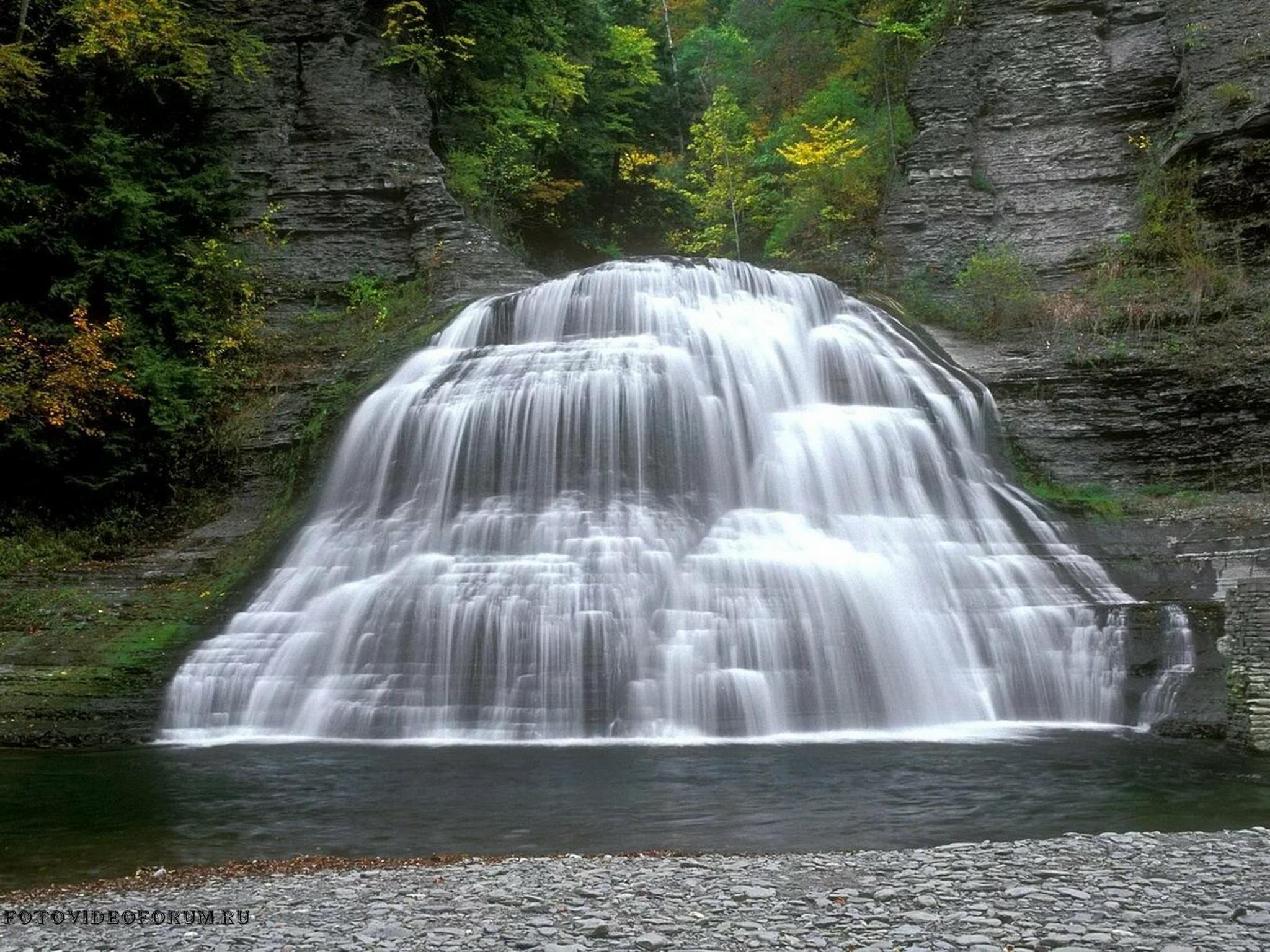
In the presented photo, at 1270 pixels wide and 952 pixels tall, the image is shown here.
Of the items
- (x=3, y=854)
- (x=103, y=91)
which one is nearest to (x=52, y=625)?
(x=3, y=854)

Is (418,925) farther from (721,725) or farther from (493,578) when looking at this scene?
(493,578)

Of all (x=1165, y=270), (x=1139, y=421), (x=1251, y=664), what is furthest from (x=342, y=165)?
(x=1251, y=664)

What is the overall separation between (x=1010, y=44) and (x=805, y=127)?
5.72m

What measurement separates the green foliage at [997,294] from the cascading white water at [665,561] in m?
1.91

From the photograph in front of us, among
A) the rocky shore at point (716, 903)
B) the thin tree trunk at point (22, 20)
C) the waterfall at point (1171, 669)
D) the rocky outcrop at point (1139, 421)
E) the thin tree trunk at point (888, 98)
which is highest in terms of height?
the thin tree trunk at point (888, 98)

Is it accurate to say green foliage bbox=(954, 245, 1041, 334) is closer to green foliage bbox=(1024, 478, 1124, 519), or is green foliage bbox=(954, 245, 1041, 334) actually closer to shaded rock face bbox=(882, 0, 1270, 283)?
shaded rock face bbox=(882, 0, 1270, 283)

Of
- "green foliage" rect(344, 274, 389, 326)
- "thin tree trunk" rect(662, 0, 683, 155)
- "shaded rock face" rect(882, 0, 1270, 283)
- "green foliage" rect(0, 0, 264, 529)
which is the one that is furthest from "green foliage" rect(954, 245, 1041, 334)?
"thin tree trunk" rect(662, 0, 683, 155)

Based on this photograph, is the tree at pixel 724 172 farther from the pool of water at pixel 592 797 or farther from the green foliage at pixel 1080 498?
the pool of water at pixel 592 797

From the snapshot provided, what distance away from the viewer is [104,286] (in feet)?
56.2

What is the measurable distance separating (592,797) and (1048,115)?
19.2 meters

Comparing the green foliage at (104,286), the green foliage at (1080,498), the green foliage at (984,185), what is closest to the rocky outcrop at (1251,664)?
the green foliage at (1080,498)

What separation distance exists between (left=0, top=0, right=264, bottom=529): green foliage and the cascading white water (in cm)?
356

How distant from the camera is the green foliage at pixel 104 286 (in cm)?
1598

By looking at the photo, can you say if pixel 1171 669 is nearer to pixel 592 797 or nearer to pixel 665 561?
pixel 665 561
